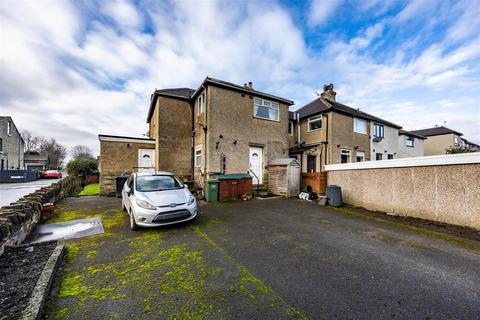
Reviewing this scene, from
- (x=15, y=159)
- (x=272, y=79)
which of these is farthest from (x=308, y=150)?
(x=15, y=159)

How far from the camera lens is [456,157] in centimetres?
536

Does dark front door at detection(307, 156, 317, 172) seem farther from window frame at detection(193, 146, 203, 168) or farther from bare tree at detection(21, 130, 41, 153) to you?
bare tree at detection(21, 130, 41, 153)

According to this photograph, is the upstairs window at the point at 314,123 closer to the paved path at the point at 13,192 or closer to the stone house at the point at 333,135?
the stone house at the point at 333,135

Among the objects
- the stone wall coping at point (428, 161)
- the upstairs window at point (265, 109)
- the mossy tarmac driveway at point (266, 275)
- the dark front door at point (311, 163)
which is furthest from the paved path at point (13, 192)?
the dark front door at point (311, 163)

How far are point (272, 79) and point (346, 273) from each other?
13207 millimetres

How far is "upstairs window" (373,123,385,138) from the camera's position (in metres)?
17.0

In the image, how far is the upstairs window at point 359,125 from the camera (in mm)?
15469

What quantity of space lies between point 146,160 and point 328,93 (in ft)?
53.1

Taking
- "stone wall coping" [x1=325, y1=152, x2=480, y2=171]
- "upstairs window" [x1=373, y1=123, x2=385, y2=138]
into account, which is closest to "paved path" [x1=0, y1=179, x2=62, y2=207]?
"stone wall coping" [x1=325, y1=152, x2=480, y2=171]

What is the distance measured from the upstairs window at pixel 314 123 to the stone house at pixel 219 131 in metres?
2.83

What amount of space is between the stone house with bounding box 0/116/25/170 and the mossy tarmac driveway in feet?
115

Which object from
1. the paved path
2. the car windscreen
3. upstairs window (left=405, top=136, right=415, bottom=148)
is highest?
upstairs window (left=405, top=136, right=415, bottom=148)

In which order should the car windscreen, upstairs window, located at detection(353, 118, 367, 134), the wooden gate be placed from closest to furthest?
the car windscreen
the wooden gate
upstairs window, located at detection(353, 118, 367, 134)

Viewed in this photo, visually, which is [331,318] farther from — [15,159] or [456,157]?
[15,159]
